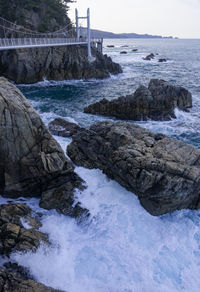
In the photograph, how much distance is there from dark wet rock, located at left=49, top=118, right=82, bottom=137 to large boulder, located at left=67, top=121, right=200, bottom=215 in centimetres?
490

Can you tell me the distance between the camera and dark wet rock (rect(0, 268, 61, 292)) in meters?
6.98

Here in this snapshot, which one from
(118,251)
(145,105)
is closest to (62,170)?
(118,251)

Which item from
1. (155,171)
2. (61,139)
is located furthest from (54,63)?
(155,171)

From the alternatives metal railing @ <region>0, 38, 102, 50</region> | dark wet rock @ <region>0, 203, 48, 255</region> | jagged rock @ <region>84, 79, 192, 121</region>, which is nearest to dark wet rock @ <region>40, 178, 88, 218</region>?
dark wet rock @ <region>0, 203, 48, 255</region>

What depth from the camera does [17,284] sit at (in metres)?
7.10

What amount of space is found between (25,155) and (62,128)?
8.34 metres

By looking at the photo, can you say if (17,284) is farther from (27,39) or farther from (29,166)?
(27,39)

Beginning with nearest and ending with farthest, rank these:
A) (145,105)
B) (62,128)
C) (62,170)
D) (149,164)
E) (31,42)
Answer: (149,164) → (62,170) → (62,128) → (145,105) → (31,42)

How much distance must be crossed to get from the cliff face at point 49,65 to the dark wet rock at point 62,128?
22.3m

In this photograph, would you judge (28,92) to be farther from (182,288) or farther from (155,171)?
(182,288)

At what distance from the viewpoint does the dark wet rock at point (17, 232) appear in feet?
27.5

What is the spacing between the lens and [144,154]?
11.4 meters

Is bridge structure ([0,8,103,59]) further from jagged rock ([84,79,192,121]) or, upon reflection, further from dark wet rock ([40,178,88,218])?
dark wet rock ([40,178,88,218])

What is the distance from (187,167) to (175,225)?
2829mm
